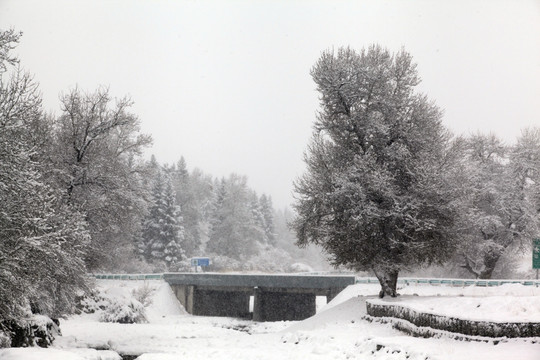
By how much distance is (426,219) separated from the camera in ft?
85.3

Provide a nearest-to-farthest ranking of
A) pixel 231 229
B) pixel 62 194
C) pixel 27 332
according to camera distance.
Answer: pixel 27 332 → pixel 62 194 → pixel 231 229

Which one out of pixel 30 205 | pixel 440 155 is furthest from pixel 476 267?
pixel 30 205

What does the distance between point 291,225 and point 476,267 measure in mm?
22370

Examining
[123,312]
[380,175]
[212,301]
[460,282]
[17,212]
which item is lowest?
[212,301]

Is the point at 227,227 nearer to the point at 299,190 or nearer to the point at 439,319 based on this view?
the point at 299,190

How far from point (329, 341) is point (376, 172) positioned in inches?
367

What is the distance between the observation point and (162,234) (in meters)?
69.6

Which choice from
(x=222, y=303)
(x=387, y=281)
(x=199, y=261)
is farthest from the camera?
(x=199, y=261)

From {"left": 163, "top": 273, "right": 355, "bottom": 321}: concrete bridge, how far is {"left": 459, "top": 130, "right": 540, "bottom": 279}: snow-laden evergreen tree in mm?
12079

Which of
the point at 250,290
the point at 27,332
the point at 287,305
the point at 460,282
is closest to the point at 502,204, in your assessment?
the point at 460,282

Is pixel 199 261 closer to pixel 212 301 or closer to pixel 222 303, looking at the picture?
pixel 222 303

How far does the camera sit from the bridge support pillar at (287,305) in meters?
49.5

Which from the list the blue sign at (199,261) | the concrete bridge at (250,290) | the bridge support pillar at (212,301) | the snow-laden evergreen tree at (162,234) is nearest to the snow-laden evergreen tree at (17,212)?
the concrete bridge at (250,290)

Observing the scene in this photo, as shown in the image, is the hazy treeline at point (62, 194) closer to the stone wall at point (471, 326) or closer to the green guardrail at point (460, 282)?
the stone wall at point (471, 326)
